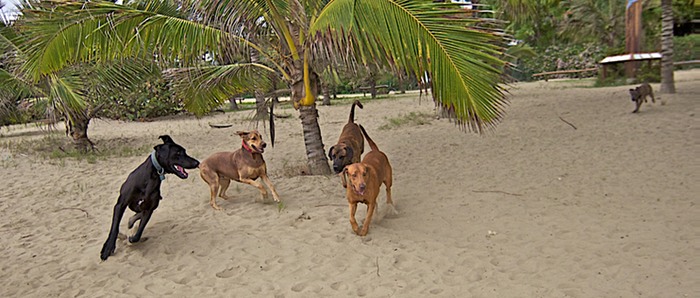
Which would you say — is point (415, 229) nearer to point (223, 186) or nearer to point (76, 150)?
point (223, 186)

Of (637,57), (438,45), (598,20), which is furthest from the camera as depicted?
(598,20)

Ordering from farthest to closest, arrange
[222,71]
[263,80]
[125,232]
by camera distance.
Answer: [263,80] < [222,71] < [125,232]

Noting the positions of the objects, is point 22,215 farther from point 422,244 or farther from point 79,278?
point 422,244

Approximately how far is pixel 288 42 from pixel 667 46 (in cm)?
1183

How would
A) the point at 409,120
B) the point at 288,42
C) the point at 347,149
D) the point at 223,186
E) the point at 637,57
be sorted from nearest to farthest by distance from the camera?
the point at 347,149
the point at 223,186
the point at 288,42
the point at 409,120
the point at 637,57

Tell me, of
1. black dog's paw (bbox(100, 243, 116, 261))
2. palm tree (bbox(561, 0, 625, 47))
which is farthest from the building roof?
black dog's paw (bbox(100, 243, 116, 261))

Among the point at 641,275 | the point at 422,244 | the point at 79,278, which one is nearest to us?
the point at 641,275

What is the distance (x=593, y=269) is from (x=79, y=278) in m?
4.46

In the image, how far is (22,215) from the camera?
6.04m

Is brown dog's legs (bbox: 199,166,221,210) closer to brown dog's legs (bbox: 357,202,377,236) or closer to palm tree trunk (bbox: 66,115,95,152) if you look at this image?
brown dog's legs (bbox: 357,202,377,236)

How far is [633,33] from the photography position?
19.7m

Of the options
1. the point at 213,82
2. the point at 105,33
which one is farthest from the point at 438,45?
the point at 213,82

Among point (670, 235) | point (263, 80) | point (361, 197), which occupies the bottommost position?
point (670, 235)

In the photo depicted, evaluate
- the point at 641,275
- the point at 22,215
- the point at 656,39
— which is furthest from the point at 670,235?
the point at 656,39
